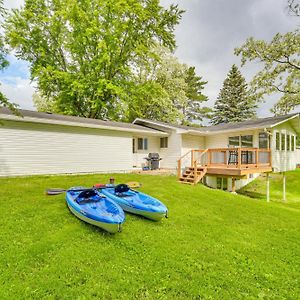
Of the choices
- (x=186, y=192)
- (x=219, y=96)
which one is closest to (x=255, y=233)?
(x=186, y=192)

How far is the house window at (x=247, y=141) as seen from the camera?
15031mm

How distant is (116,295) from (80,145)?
10079 mm

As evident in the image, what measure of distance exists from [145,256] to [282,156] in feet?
45.5

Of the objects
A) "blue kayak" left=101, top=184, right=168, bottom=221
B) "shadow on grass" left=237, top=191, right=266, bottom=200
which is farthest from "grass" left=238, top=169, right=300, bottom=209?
"blue kayak" left=101, top=184, right=168, bottom=221

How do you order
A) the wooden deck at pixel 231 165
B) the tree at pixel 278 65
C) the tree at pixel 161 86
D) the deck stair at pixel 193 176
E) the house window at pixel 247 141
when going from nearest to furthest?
the wooden deck at pixel 231 165 → the deck stair at pixel 193 176 → the house window at pixel 247 141 → the tree at pixel 278 65 → the tree at pixel 161 86

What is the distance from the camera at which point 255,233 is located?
6.07 metres

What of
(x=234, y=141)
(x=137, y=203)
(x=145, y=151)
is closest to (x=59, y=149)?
(x=145, y=151)

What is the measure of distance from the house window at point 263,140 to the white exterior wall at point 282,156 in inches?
12.4

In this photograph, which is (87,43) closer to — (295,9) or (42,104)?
(42,104)

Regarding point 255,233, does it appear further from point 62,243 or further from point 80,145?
point 80,145

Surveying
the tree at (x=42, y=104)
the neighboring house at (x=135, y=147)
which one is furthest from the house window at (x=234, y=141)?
the tree at (x=42, y=104)

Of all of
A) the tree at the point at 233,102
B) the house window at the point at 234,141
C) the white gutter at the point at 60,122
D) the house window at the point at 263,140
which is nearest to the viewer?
the white gutter at the point at 60,122

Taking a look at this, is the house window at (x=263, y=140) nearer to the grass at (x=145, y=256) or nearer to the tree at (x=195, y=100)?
the grass at (x=145, y=256)

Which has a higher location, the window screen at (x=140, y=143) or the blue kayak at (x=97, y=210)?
the window screen at (x=140, y=143)
